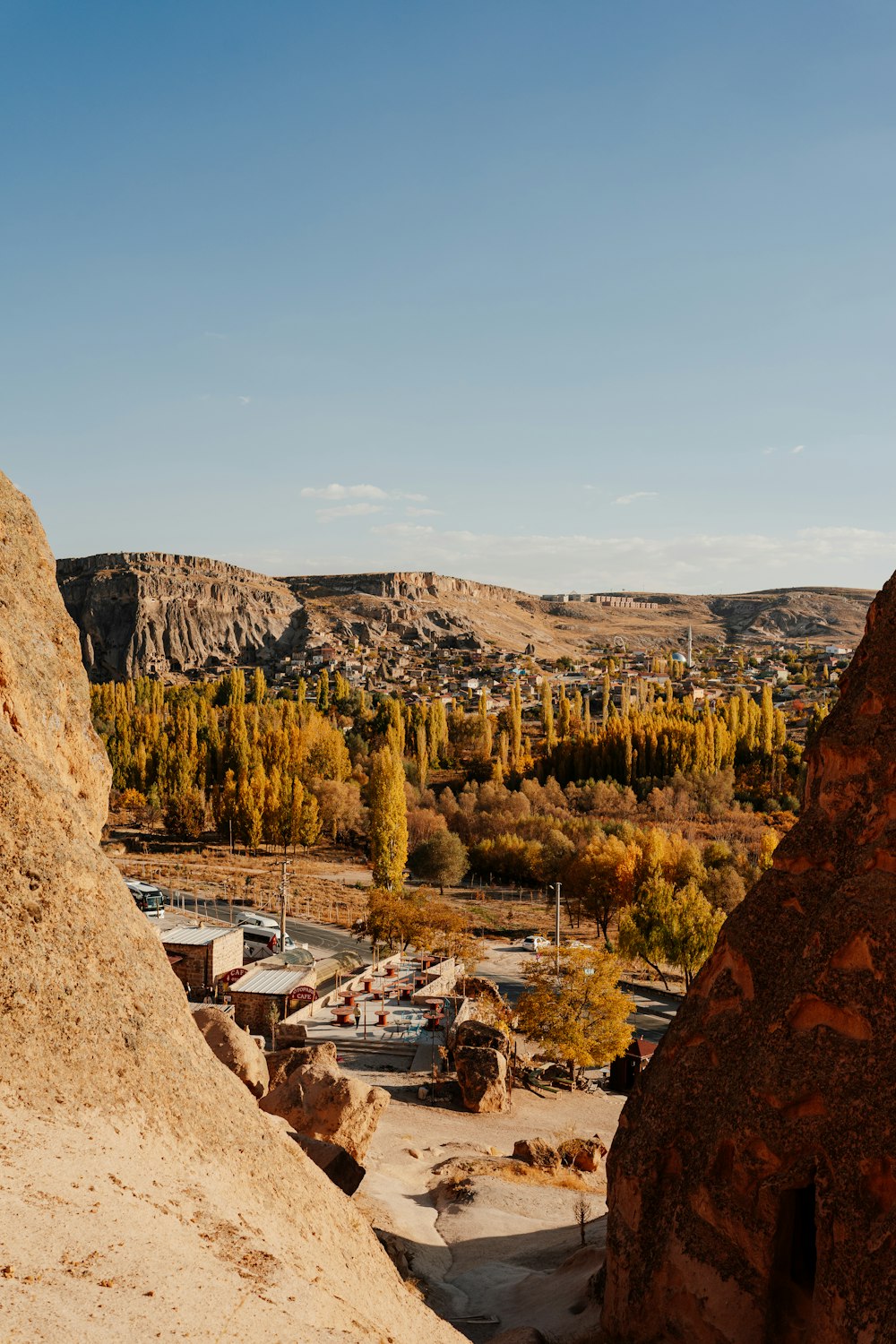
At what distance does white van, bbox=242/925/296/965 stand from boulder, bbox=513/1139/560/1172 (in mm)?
18726

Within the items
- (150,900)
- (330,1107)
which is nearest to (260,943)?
(150,900)

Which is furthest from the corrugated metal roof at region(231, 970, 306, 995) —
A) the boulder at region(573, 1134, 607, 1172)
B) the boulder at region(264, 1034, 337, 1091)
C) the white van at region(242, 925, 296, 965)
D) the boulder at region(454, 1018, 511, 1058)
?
the boulder at region(573, 1134, 607, 1172)

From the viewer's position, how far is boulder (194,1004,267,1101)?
19.5 m

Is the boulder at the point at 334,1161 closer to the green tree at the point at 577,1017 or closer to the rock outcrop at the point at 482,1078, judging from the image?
the rock outcrop at the point at 482,1078

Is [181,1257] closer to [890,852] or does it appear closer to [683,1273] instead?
[683,1273]

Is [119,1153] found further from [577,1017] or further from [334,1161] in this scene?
[577,1017]

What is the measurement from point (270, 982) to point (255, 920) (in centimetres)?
1464

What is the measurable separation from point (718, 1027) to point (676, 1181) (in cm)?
210

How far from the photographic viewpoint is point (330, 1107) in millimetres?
18609

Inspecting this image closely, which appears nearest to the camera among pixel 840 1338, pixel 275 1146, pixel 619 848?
pixel 840 1338

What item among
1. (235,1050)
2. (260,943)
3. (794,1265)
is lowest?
(260,943)

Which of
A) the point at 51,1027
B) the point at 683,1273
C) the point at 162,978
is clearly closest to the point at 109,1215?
the point at 51,1027

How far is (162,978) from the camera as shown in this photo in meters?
11.5

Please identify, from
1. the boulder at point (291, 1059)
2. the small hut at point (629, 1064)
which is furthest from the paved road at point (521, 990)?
the boulder at point (291, 1059)
